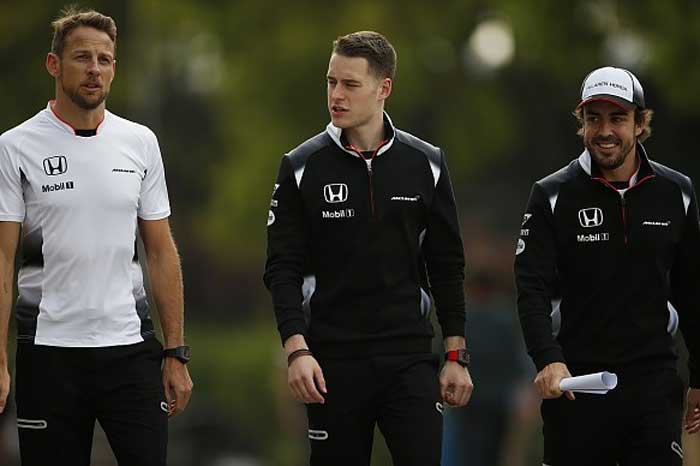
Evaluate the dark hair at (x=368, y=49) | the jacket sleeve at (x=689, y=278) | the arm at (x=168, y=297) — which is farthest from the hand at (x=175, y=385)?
the jacket sleeve at (x=689, y=278)

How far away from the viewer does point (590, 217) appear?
25.3 ft

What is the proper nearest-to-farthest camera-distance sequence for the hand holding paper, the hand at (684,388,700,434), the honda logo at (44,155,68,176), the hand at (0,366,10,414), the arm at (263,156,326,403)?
the hand holding paper
the hand at (0,366,10,414)
the arm at (263,156,326,403)
the honda logo at (44,155,68,176)
the hand at (684,388,700,434)

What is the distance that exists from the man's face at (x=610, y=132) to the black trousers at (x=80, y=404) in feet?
7.72

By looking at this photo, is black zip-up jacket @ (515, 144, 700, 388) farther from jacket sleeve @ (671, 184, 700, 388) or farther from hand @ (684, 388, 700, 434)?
hand @ (684, 388, 700, 434)

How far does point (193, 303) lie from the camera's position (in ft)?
104

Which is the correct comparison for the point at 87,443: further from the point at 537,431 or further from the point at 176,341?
the point at 537,431

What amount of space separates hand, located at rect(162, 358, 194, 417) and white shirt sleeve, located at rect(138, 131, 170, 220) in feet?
2.25

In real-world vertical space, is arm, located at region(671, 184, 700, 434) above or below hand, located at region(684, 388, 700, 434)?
above

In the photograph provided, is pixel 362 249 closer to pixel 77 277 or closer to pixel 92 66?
pixel 77 277

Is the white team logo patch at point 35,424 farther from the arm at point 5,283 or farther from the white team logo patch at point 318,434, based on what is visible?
the white team logo patch at point 318,434

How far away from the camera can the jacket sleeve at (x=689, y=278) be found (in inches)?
306

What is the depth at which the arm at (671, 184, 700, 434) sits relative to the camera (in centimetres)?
778

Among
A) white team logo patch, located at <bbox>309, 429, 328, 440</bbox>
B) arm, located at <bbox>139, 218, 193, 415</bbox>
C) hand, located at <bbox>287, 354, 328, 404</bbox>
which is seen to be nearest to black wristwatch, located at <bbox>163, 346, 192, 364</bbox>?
arm, located at <bbox>139, 218, 193, 415</bbox>

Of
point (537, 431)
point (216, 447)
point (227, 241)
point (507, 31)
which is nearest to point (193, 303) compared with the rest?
point (227, 241)
